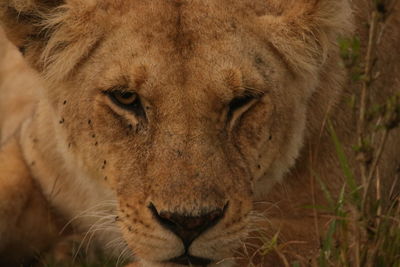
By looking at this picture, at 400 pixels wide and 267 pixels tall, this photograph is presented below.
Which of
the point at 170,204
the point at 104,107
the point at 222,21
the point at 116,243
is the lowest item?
the point at 116,243

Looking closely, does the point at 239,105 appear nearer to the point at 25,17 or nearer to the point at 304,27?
the point at 304,27

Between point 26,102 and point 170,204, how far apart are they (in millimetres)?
3312

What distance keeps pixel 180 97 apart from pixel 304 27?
737 mm

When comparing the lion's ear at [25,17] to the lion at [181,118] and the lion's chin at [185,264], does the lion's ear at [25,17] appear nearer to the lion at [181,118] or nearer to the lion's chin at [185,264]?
the lion at [181,118]

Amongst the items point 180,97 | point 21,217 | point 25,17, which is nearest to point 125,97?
point 180,97

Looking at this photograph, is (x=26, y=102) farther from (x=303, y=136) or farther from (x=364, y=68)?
(x=364, y=68)

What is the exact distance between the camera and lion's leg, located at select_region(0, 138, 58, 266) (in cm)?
470

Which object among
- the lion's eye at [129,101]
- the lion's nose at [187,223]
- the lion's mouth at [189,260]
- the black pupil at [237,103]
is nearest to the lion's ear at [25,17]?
the lion's eye at [129,101]

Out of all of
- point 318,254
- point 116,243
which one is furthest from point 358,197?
point 116,243

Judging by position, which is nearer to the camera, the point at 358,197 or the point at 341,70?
the point at 358,197

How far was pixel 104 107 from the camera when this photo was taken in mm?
3939

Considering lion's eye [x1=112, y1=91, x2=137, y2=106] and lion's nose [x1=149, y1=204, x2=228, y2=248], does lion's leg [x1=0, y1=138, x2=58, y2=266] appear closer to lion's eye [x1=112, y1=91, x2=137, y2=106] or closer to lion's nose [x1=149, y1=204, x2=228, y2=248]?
lion's eye [x1=112, y1=91, x2=137, y2=106]

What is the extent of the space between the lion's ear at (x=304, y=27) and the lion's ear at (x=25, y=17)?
0.96 meters

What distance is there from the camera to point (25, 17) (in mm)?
4125
